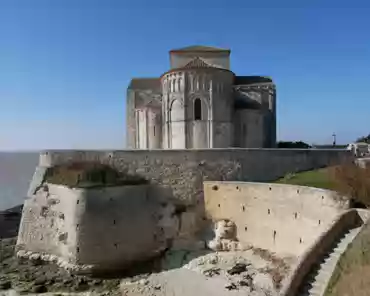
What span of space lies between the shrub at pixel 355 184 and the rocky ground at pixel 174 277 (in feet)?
10.2

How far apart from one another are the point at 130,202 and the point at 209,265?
4.25 meters

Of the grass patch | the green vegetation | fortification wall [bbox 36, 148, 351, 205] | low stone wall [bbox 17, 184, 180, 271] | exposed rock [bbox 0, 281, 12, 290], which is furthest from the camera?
fortification wall [bbox 36, 148, 351, 205]

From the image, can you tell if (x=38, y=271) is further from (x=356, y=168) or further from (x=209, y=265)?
(x=356, y=168)

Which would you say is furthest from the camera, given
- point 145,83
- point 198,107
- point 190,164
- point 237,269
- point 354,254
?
point 145,83

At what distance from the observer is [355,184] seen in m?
11.4

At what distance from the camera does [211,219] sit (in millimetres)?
16203

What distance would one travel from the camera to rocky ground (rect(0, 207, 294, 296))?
11.7 m

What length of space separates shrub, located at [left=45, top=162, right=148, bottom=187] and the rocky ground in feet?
11.4

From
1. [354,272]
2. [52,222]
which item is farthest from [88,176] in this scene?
[354,272]

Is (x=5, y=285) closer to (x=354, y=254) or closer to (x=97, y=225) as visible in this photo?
(x=97, y=225)

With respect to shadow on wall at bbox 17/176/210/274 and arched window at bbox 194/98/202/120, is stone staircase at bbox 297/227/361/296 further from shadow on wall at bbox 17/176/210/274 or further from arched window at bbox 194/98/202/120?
arched window at bbox 194/98/202/120

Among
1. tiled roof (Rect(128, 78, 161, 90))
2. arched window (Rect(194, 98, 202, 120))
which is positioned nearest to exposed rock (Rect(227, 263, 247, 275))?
arched window (Rect(194, 98, 202, 120))

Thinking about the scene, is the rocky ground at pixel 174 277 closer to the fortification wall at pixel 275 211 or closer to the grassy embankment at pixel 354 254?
the fortification wall at pixel 275 211

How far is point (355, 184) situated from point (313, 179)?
3.61m
